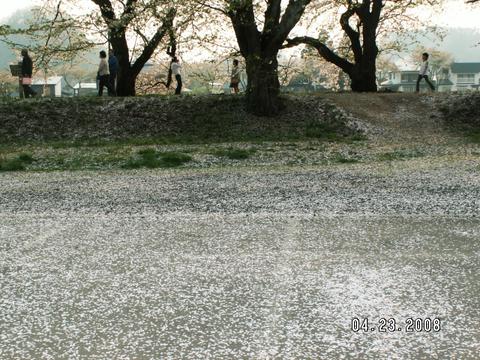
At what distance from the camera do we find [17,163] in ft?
48.7

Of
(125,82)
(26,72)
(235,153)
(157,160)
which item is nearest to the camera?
(157,160)

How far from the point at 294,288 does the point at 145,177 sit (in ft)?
25.0

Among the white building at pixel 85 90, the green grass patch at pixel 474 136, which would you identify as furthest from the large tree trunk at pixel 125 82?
the white building at pixel 85 90

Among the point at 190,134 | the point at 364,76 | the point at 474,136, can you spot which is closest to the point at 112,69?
the point at 190,134

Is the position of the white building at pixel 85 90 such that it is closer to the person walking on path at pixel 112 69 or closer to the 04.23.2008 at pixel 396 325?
the person walking on path at pixel 112 69

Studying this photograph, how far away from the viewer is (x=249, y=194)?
922 centimetres

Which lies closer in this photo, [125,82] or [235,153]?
[235,153]

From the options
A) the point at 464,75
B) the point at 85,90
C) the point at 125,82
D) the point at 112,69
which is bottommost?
the point at 125,82

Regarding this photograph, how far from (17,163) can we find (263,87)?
9.58 metres

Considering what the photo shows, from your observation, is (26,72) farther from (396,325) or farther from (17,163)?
(396,325)

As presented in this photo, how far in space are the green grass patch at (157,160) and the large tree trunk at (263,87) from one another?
6635mm

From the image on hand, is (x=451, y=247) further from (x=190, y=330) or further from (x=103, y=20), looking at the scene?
(x=103, y=20)

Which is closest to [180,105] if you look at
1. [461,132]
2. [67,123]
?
[67,123]

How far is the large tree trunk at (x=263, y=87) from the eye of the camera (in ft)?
69.6
